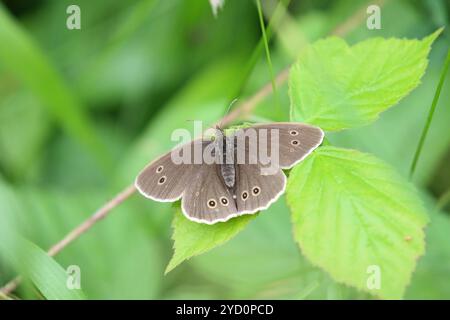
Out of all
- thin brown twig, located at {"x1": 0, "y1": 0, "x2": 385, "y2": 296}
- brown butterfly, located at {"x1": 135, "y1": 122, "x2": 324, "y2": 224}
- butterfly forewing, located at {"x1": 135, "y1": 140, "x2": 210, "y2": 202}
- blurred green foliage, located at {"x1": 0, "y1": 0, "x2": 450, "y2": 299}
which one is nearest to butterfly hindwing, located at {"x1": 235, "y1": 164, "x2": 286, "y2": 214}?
brown butterfly, located at {"x1": 135, "y1": 122, "x2": 324, "y2": 224}

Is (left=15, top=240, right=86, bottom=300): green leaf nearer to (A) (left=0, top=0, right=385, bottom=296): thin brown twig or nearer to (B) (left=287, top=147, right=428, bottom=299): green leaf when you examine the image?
(A) (left=0, top=0, right=385, bottom=296): thin brown twig

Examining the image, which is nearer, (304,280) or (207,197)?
(207,197)

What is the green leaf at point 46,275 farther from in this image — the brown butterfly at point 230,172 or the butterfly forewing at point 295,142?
the butterfly forewing at point 295,142

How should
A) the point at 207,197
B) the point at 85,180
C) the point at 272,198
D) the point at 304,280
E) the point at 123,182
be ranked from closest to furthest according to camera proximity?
the point at 272,198
the point at 207,197
the point at 304,280
the point at 123,182
the point at 85,180

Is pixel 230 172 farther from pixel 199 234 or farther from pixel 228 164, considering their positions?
pixel 199 234

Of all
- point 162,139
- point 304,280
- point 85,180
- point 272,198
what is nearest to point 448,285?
point 304,280

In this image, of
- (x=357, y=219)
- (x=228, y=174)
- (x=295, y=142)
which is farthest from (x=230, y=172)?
(x=357, y=219)
